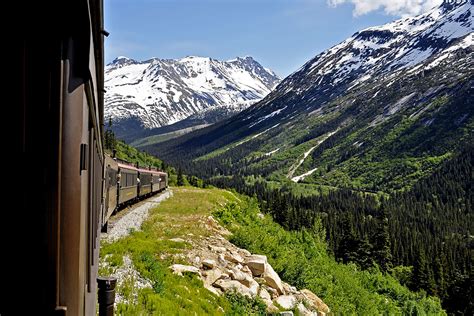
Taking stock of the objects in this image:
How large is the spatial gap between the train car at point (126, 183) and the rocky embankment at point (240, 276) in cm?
833

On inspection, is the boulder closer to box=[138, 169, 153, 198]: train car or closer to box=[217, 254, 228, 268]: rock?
box=[217, 254, 228, 268]: rock

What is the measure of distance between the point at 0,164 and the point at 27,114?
321 millimetres

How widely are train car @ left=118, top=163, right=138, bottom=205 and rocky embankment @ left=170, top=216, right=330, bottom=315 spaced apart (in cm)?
833

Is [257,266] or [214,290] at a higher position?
[257,266]

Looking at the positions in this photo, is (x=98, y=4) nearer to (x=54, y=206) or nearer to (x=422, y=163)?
(x=54, y=206)

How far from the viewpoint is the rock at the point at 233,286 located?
13.4 metres

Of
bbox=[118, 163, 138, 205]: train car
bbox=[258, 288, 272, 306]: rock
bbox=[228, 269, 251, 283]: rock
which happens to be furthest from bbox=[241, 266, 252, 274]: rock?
→ bbox=[118, 163, 138, 205]: train car

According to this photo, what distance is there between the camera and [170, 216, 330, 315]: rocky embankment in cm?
1354

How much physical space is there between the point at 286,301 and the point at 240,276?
1.92 meters

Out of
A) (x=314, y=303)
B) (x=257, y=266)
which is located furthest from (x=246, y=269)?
(x=314, y=303)

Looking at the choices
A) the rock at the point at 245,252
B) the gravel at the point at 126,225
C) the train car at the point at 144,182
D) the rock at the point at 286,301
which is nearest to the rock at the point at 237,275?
the rock at the point at 286,301

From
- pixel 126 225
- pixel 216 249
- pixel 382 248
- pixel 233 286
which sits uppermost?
pixel 126 225

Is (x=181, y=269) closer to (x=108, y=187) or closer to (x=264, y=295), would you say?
(x=264, y=295)

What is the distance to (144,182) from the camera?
124ft
